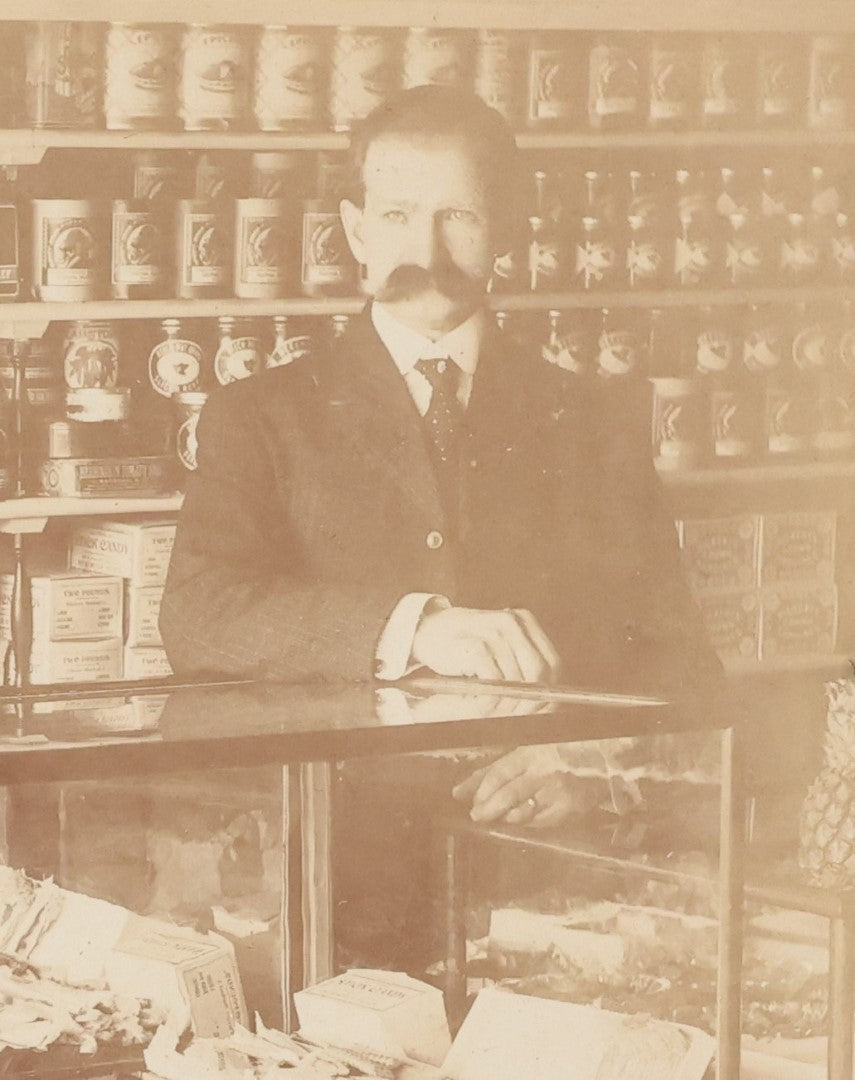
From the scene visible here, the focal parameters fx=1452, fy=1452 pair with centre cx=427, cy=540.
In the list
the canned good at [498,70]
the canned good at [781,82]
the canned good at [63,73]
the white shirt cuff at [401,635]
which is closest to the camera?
the white shirt cuff at [401,635]

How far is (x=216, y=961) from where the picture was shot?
1.26 m

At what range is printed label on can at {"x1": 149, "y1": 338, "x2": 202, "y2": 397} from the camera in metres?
1.70

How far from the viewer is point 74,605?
1.76 meters

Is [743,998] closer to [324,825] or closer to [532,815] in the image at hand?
[532,815]

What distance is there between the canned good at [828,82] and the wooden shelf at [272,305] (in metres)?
0.26

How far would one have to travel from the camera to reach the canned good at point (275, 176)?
1606 millimetres

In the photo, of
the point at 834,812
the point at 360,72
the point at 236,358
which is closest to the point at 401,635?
the point at 236,358

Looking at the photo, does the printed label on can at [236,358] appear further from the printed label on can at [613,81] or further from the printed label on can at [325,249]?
the printed label on can at [613,81]

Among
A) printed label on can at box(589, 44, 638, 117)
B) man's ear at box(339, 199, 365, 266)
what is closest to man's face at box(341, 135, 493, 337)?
man's ear at box(339, 199, 365, 266)

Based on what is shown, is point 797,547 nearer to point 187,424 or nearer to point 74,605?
point 187,424

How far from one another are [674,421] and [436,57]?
516mm

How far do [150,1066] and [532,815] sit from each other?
386 mm

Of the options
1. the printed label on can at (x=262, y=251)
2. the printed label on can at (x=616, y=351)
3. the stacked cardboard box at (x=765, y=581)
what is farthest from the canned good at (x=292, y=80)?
the stacked cardboard box at (x=765, y=581)

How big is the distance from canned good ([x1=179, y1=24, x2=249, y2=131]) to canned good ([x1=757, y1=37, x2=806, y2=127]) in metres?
0.63
